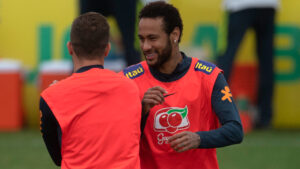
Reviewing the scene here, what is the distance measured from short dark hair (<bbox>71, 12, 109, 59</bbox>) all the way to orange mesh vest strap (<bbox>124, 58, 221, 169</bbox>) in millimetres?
453

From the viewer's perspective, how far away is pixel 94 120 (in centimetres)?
236

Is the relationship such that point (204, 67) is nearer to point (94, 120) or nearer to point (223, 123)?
point (223, 123)

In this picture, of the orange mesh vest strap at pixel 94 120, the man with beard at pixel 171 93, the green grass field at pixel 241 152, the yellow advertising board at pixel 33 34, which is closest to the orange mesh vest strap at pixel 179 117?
the man with beard at pixel 171 93

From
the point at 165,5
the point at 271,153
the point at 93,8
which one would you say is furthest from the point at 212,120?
the point at 93,8

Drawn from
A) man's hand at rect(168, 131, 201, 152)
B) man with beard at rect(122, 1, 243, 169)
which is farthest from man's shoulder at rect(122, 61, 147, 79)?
man's hand at rect(168, 131, 201, 152)

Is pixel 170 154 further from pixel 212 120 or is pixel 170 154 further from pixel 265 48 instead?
pixel 265 48

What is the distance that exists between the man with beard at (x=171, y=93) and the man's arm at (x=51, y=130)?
19.0 inches

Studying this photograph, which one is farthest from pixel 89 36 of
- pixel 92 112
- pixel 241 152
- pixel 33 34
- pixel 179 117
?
pixel 33 34

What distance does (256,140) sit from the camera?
539cm

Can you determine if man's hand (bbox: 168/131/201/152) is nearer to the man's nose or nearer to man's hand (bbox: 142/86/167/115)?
man's hand (bbox: 142/86/167/115)

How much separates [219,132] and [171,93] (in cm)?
35

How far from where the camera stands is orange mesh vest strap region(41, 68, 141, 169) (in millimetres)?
2354

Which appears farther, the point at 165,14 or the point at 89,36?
the point at 165,14

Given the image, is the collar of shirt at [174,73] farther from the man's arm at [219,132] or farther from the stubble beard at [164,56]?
the man's arm at [219,132]
